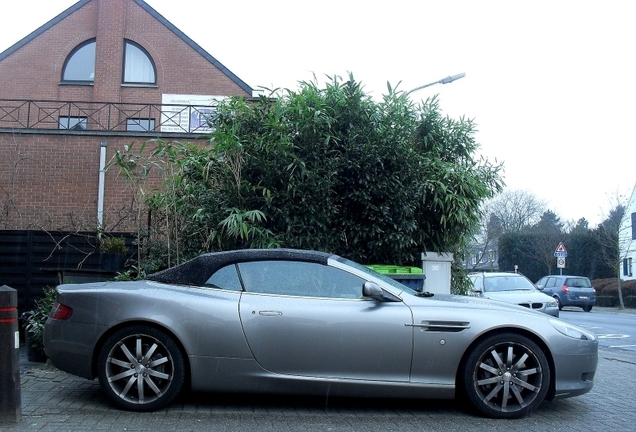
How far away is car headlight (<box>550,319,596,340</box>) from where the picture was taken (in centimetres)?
571

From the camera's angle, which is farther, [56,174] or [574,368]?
[56,174]

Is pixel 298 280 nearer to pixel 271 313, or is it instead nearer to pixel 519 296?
pixel 271 313

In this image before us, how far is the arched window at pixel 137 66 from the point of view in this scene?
2478 centimetres

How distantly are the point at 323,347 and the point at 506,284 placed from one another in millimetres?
11720

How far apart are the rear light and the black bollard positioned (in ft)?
2.10

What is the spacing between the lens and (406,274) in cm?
901

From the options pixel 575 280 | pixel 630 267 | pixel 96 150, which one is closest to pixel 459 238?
pixel 96 150

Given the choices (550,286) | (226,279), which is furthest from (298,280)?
(550,286)

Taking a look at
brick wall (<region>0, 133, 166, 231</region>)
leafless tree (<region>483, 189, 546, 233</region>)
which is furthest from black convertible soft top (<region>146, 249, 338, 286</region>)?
leafless tree (<region>483, 189, 546, 233</region>)

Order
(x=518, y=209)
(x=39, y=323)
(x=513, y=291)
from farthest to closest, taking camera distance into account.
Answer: (x=518, y=209), (x=513, y=291), (x=39, y=323)

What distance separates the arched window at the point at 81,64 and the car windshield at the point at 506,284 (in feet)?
53.6

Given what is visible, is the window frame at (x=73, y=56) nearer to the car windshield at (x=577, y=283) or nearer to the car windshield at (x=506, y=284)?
the car windshield at (x=506, y=284)

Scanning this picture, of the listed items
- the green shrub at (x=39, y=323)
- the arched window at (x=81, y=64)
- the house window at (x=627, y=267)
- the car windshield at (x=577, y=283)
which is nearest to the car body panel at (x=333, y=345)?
the green shrub at (x=39, y=323)

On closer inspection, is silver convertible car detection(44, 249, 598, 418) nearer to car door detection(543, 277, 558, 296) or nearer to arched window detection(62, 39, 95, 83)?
arched window detection(62, 39, 95, 83)
